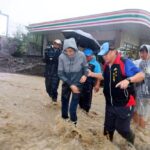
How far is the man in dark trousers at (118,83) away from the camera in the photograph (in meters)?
3.98

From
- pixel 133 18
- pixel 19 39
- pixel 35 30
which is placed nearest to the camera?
pixel 133 18

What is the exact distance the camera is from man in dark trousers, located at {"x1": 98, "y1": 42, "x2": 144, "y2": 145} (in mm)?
3984

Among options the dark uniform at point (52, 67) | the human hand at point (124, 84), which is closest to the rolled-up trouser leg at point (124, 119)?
the human hand at point (124, 84)

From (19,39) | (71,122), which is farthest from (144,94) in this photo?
(19,39)

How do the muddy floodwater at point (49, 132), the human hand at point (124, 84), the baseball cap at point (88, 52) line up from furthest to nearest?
the baseball cap at point (88, 52) → the muddy floodwater at point (49, 132) → the human hand at point (124, 84)

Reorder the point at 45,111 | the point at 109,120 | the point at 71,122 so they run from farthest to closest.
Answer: the point at 45,111, the point at 71,122, the point at 109,120

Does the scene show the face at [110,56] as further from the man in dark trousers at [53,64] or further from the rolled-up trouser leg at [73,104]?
the man in dark trousers at [53,64]

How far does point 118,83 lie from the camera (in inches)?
155

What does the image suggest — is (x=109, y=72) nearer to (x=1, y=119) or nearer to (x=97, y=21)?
(x=1, y=119)

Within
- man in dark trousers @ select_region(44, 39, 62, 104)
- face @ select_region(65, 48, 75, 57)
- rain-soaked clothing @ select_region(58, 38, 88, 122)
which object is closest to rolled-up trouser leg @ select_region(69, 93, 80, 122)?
rain-soaked clothing @ select_region(58, 38, 88, 122)

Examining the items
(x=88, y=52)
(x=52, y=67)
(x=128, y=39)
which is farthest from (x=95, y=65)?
(x=128, y=39)

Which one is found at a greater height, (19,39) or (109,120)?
(19,39)

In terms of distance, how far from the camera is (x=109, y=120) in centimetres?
433

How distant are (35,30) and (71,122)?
57.1 feet
